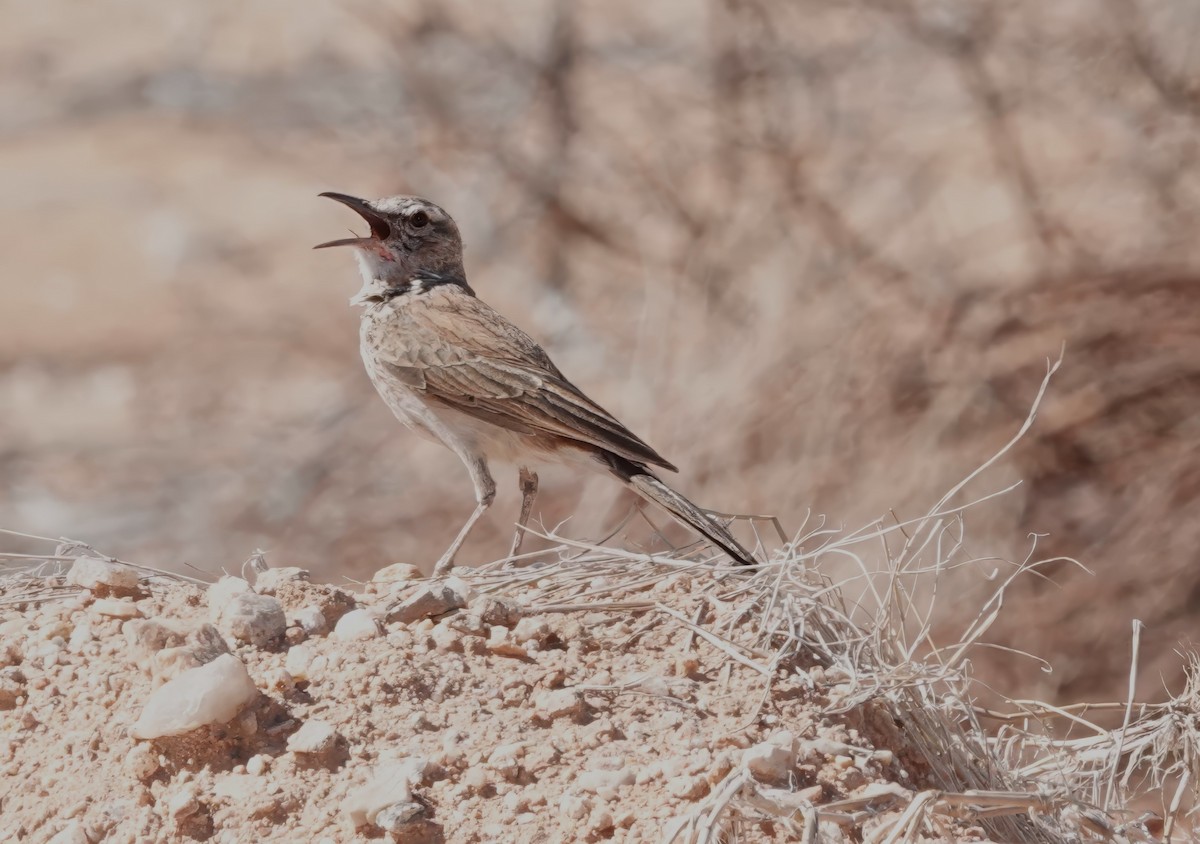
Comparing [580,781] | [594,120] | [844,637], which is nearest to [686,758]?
[580,781]

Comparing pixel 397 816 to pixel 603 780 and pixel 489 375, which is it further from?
pixel 489 375

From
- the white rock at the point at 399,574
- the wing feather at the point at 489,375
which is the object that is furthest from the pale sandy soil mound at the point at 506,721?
the wing feather at the point at 489,375

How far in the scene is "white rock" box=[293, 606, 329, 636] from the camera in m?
3.11

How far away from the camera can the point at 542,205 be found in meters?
7.09

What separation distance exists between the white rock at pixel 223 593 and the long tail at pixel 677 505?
3.77 ft

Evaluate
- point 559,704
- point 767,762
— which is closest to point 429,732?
point 559,704

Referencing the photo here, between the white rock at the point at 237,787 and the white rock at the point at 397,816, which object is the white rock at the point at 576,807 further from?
the white rock at the point at 237,787

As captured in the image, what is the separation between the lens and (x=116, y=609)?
10.5ft

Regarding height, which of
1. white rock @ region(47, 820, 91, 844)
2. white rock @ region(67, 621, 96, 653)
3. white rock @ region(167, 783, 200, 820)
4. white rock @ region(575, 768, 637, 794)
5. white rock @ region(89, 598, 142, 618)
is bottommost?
white rock @ region(47, 820, 91, 844)

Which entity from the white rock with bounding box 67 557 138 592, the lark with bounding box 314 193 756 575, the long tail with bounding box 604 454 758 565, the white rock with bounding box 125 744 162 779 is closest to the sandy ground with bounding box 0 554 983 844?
the white rock with bounding box 125 744 162 779

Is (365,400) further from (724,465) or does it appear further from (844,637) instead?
(844,637)

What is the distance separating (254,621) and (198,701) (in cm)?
39

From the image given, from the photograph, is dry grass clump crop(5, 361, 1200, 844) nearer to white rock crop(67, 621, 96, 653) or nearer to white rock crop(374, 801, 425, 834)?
white rock crop(67, 621, 96, 653)

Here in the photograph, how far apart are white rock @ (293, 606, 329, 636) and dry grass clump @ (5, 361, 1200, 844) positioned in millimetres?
425
